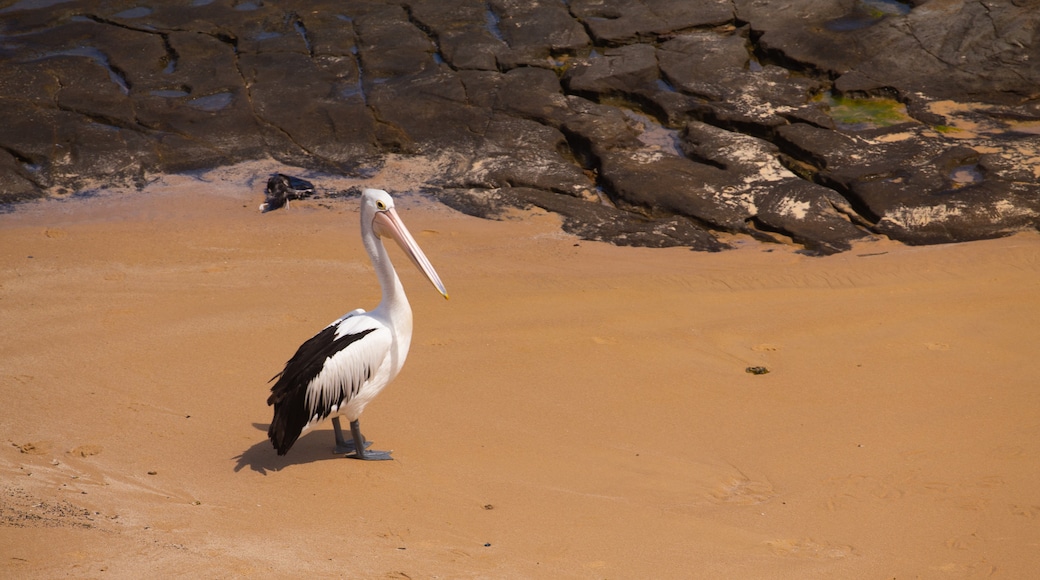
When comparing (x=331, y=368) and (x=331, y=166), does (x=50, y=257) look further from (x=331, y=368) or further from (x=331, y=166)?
(x=331, y=368)

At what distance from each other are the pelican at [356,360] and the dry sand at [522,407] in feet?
1.02

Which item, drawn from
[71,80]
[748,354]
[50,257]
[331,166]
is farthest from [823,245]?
[71,80]

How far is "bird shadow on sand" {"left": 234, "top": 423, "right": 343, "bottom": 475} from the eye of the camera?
5.07 m

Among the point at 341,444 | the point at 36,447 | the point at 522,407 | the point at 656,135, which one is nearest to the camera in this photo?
the point at 36,447

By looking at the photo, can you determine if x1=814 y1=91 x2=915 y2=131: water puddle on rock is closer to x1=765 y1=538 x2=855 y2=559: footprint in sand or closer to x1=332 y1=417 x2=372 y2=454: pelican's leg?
x1=765 y1=538 x2=855 y2=559: footprint in sand

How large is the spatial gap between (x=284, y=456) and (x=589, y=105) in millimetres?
6215

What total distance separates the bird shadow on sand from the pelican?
0.62 ft

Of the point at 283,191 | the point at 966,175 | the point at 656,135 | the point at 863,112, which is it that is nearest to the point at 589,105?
the point at 656,135

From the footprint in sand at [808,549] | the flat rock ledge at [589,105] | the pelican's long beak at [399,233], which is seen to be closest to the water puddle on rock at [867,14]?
the flat rock ledge at [589,105]

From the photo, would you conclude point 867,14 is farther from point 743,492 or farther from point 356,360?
point 356,360

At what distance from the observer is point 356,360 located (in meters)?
4.93

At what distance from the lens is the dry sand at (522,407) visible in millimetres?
4375

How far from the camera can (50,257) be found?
8070 millimetres

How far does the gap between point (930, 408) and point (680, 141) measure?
15.4 ft
